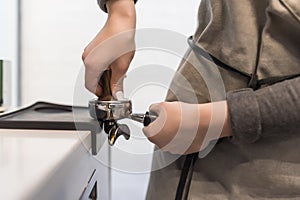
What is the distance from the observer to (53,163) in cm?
49

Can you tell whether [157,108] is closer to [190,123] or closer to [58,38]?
[190,123]

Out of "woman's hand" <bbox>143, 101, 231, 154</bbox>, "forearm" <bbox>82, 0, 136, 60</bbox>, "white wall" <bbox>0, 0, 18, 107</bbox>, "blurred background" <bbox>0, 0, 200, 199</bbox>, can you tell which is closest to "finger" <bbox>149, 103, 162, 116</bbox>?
"woman's hand" <bbox>143, 101, 231, 154</bbox>

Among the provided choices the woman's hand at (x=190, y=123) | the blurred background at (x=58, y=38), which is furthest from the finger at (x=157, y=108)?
the blurred background at (x=58, y=38)

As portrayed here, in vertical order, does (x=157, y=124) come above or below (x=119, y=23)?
below

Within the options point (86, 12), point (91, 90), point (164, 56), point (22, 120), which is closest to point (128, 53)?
point (91, 90)

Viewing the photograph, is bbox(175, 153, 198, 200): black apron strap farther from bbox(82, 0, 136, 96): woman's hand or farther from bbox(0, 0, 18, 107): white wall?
bbox(0, 0, 18, 107): white wall

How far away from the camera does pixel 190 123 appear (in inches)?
16.0

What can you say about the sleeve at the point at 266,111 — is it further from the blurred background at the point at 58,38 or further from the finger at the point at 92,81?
the blurred background at the point at 58,38

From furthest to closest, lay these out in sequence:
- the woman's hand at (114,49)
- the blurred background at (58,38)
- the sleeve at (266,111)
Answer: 1. the blurred background at (58,38)
2. the woman's hand at (114,49)
3. the sleeve at (266,111)

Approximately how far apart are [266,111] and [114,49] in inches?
8.1

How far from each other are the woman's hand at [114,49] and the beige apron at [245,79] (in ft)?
0.27

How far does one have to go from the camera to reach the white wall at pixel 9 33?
54.2 inches

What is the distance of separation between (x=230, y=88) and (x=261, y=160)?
0.27 feet

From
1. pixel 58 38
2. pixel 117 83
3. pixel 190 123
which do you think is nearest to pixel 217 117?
pixel 190 123
